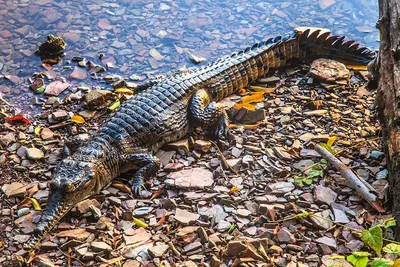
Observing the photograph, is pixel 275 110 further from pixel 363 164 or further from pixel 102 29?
pixel 102 29

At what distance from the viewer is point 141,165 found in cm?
408

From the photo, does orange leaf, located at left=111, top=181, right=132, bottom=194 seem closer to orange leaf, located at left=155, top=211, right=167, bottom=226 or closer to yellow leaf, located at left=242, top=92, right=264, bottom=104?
orange leaf, located at left=155, top=211, right=167, bottom=226

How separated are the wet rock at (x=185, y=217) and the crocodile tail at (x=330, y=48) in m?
2.87

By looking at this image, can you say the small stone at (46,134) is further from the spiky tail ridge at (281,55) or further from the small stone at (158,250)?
the small stone at (158,250)

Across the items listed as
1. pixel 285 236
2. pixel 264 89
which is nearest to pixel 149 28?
pixel 264 89

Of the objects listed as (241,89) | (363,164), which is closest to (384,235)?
(363,164)

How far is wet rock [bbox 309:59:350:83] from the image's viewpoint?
510 centimetres

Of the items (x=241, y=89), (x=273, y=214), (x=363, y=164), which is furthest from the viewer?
(x=241, y=89)

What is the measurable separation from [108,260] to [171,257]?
42 cm

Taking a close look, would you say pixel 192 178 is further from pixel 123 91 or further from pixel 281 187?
pixel 123 91

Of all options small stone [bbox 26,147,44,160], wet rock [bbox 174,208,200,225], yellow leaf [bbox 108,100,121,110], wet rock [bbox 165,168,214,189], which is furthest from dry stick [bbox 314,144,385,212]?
small stone [bbox 26,147,44,160]

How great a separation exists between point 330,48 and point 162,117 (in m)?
2.32

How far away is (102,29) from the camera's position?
658cm

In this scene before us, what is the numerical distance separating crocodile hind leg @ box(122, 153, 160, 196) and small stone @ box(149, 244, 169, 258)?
78cm
